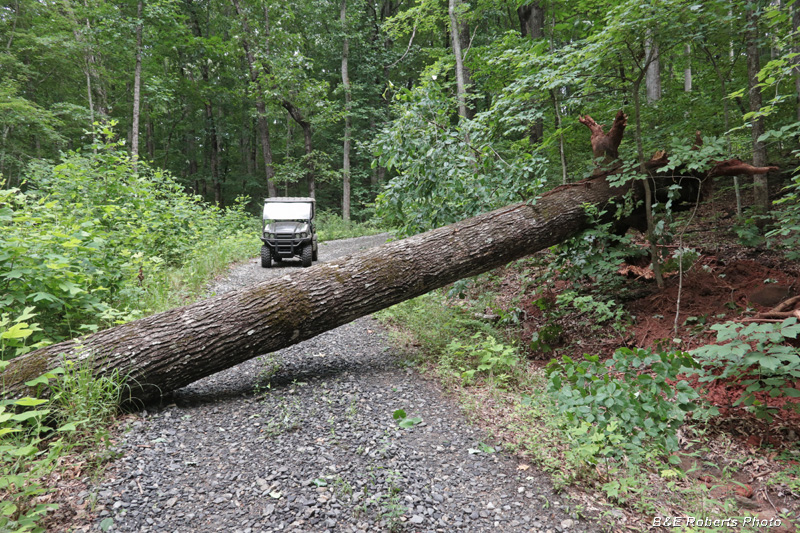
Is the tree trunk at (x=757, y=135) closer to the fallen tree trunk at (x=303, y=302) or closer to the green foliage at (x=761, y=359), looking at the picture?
the fallen tree trunk at (x=303, y=302)

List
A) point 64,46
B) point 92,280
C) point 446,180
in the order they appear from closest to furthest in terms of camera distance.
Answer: point 92,280 < point 446,180 < point 64,46

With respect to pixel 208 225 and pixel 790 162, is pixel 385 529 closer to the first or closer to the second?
pixel 790 162

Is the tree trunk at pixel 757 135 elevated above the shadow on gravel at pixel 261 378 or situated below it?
above

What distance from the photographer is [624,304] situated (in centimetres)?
464

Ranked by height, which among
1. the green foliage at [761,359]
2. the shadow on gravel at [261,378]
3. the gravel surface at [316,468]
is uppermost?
the green foliage at [761,359]

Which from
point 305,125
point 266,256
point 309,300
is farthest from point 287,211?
point 305,125

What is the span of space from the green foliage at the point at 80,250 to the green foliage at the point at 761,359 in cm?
425

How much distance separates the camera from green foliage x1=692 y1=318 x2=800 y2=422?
232 cm

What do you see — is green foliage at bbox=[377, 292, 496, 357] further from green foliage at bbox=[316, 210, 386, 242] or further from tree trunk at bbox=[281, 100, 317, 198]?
tree trunk at bbox=[281, 100, 317, 198]

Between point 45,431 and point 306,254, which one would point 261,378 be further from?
point 306,254

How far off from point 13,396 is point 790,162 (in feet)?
35.6

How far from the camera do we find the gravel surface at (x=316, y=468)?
208 cm

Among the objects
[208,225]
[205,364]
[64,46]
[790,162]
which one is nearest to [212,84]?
[64,46]

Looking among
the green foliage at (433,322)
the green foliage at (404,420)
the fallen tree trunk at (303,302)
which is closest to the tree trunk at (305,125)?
the green foliage at (433,322)
